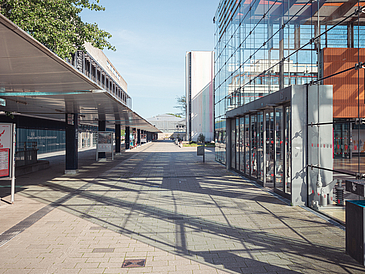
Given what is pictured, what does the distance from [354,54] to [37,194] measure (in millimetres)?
9293

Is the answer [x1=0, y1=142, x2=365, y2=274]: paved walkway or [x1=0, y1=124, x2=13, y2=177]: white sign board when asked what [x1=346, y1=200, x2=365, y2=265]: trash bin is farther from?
[x1=0, y1=124, x2=13, y2=177]: white sign board

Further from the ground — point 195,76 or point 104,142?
point 195,76

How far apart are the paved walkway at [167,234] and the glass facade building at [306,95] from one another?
1.27 m

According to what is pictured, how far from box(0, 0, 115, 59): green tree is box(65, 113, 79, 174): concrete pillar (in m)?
3.12

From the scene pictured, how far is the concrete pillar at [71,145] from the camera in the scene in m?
14.2

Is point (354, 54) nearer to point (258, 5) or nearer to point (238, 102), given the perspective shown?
point (258, 5)

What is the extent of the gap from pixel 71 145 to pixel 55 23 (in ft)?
18.3

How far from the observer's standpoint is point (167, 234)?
5.47 m

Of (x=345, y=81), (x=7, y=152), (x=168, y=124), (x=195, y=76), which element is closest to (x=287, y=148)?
(x=345, y=81)

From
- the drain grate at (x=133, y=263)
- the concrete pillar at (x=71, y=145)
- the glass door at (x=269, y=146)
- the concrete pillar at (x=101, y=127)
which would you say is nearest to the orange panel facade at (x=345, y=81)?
the glass door at (x=269, y=146)

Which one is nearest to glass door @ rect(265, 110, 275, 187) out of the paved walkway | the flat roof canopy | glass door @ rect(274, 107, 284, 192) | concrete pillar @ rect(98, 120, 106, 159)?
glass door @ rect(274, 107, 284, 192)

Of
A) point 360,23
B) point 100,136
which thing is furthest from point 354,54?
point 100,136

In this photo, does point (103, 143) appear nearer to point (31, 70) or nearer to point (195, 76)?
point (31, 70)

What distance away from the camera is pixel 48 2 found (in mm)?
12312
